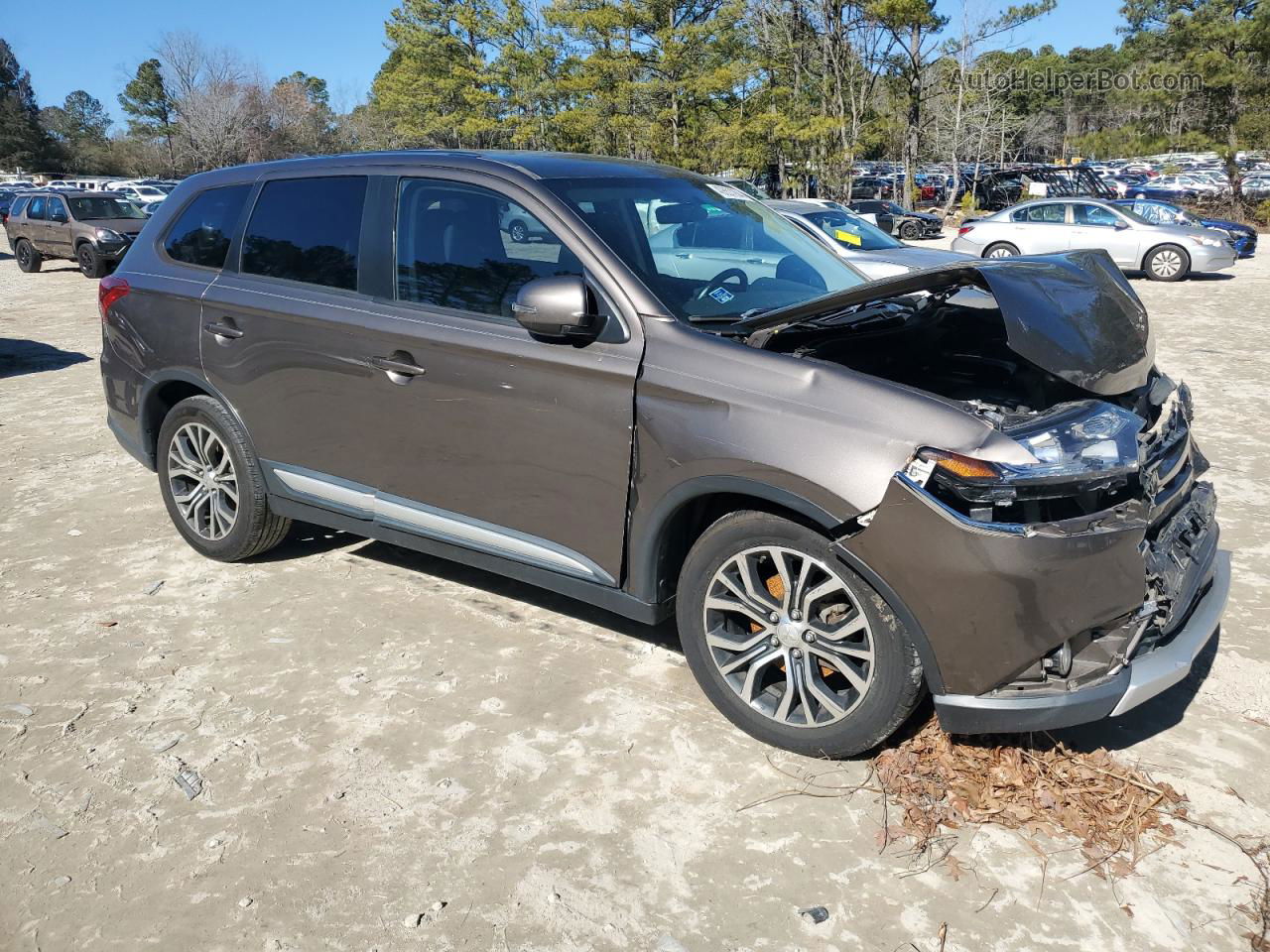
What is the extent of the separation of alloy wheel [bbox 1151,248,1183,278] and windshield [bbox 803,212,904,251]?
A: 702 cm

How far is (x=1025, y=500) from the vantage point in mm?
2744

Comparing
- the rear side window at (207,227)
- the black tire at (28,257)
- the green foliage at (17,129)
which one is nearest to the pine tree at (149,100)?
the green foliage at (17,129)

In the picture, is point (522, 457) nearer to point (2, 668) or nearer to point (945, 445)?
point (945, 445)

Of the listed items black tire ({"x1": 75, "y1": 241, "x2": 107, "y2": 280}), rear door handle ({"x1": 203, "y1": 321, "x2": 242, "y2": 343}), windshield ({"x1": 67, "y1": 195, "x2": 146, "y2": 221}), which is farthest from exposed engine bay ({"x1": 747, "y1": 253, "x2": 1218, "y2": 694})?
windshield ({"x1": 67, "y1": 195, "x2": 146, "y2": 221})

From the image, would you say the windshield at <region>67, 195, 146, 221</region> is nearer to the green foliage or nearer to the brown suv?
the brown suv

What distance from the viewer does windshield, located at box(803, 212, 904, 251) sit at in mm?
12320

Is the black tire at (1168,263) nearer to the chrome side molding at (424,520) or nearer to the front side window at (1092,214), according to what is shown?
the front side window at (1092,214)

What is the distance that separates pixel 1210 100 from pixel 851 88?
1209 centimetres

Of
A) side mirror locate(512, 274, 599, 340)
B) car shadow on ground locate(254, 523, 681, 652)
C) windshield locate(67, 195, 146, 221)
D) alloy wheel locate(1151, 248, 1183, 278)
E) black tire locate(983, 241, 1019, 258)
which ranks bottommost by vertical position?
car shadow on ground locate(254, 523, 681, 652)

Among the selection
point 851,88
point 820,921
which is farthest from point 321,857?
point 851,88

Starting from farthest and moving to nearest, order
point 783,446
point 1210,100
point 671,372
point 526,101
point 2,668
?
1. point 526,101
2. point 1210,100
3. point 2,668
4. point 671,372
5. point 783,446

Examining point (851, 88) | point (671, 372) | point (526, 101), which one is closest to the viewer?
point (671, 372)

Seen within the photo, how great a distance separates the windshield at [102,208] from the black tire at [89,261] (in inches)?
27.3

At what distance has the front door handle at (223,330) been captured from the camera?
446cm
